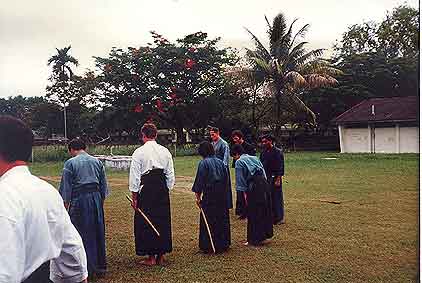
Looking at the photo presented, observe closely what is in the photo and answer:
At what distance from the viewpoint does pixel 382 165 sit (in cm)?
254

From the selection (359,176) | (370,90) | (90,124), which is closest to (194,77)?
(90,124)

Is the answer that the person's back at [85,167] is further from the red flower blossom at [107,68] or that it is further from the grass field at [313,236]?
the red flower blossom at [107,68]

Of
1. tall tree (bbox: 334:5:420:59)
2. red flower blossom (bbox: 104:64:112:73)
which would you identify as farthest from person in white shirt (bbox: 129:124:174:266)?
tall tree (bbox: 334:5:420:59)

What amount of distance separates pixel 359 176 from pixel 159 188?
131 centimetres

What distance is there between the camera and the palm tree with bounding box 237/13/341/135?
2.38 metres

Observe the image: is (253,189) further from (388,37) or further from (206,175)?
(388,37)

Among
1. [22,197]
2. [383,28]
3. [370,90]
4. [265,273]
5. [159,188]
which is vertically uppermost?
[383,28]

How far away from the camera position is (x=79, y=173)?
243 cm

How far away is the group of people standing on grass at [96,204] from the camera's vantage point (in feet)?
3.32

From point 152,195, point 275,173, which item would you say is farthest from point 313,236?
point 152,195

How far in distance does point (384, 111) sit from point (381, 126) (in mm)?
178

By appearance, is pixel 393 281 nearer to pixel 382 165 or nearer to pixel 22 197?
pixel 382 165

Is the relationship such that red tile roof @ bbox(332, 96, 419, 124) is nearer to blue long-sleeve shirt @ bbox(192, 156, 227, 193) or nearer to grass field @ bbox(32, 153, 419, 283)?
grass field @ bbox(32, 153, 419, 283)

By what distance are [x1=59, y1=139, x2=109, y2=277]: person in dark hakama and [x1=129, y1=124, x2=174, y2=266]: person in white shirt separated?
0.73 feet
